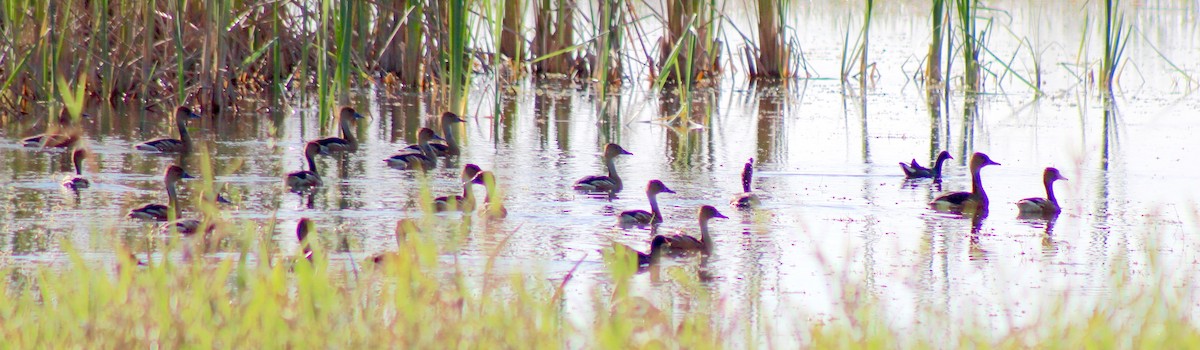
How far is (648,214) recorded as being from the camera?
8.80 m

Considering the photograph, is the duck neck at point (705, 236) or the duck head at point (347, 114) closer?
the duck neck at point (705, 236)

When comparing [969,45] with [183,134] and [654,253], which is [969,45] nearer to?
[183,134]

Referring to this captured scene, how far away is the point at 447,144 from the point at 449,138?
140mm

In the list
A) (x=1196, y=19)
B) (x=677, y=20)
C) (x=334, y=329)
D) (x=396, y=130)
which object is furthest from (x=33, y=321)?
(x=1196, y=19)

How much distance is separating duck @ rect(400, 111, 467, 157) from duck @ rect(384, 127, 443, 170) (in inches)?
2.5

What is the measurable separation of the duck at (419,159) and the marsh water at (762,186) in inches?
4.6

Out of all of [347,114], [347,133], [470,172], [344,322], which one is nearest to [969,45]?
[347,114]

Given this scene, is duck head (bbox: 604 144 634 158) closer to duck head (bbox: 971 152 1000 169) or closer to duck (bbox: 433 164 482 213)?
duck (bbox: 433 164 482 213)

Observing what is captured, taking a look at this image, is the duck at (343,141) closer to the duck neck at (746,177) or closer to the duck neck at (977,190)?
the duck neck at (746,177)

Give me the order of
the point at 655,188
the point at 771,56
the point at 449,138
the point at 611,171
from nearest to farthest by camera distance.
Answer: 1. the point at 655,188
2. the point at 611,171
3. the point at 449,138
4. the point at 771,56

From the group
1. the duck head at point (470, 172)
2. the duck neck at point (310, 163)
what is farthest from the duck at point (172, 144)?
the duck head at point (470, 172)

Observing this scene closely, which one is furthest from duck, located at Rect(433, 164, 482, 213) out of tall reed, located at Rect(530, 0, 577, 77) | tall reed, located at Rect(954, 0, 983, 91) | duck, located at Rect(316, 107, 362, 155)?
tall reed, located at Rect(954, 0, 983, 91)

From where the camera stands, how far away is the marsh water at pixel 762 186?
7043 mm

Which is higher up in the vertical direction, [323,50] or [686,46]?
[686,46]
